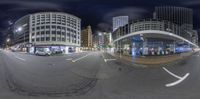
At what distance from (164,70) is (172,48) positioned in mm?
1106

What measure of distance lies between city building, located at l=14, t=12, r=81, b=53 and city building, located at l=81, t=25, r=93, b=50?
0.97 feet

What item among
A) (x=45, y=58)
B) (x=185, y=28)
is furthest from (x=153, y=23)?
(x=45, y=58)

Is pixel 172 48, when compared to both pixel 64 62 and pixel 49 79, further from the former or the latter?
pixel 49 79

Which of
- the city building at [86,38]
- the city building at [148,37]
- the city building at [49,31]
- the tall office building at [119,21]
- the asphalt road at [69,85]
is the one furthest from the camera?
the tall office building at [119,21]

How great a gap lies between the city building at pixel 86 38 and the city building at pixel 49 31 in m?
0.30

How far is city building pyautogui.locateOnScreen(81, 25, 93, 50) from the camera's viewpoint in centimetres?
464

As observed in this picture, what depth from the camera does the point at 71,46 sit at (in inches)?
166

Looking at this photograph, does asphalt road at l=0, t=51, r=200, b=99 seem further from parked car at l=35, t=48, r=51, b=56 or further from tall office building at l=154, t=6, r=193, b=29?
tall office building at l=154, t=6, r=193, b=29

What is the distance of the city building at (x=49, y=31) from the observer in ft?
12.8

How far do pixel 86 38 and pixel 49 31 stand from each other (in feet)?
4.53

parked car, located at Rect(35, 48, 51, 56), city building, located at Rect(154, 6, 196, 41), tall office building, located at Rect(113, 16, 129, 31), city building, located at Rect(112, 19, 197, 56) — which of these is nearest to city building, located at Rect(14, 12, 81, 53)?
parked car, located at Rect(35, 48, 51, 56)

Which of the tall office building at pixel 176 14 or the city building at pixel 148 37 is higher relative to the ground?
the tall office building at pixel 176 14

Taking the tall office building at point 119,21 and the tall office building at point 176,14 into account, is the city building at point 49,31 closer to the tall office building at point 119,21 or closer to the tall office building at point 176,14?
the tall office building at point 119,21

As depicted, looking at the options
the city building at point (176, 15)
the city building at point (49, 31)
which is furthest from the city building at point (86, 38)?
the city building at point (176, 15)
